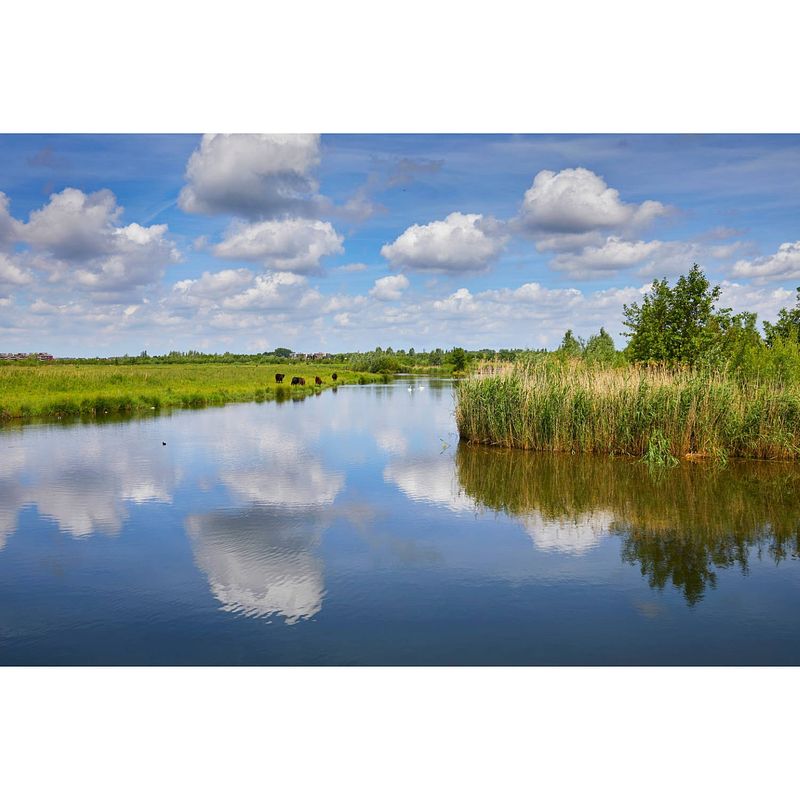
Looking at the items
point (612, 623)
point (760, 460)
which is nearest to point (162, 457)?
point (612, 623)

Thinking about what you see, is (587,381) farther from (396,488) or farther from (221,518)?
(221,518)

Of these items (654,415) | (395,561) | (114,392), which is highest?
(654,415)

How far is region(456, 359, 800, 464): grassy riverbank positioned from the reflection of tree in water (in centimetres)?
60

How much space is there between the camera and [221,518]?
9.84 m

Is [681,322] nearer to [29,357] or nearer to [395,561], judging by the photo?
[395,561]

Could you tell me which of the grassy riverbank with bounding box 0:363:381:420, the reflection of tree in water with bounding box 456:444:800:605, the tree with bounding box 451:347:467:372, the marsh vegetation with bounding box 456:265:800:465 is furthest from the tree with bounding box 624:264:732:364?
the tree with bounding box 451:347:467:372

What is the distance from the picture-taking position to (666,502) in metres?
10.8

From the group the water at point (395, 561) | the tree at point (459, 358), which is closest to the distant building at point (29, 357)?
the tree at point (459, 358)

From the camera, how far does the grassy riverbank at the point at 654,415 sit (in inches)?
575

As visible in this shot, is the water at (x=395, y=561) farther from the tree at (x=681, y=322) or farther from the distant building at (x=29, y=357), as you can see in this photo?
the distant building at (x=29, y=357)

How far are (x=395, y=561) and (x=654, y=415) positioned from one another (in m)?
9.30

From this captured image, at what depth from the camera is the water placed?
219 inches

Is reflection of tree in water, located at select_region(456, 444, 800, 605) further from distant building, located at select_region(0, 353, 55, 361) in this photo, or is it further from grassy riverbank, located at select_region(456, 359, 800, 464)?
distant building, located at select_region(0, 353, 55, 361)

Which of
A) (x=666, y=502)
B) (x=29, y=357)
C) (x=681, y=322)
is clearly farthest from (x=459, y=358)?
(x=666, y=502)
